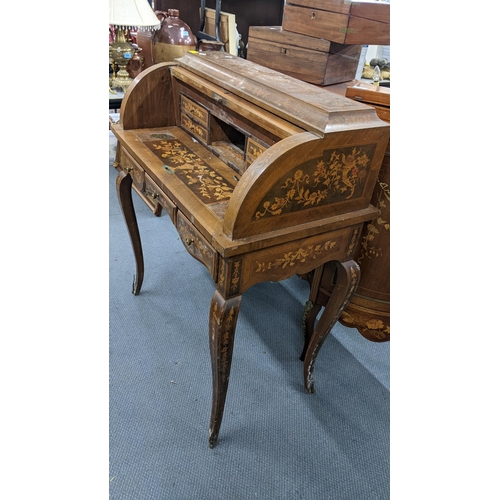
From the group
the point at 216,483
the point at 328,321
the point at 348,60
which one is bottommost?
the point at 216,483

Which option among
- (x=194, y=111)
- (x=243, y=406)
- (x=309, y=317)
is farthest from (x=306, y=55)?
(x=243, y=406)

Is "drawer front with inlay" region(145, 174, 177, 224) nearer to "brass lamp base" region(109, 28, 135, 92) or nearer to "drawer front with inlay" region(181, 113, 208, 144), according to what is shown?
"drawer front with inlay" region(181, 113, 208, 144)

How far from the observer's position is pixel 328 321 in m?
1.49

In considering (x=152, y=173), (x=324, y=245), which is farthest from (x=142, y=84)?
(x=324, y=245)

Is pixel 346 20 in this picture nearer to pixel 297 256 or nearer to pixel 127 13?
pixel 297 256

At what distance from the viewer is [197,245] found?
1188mm

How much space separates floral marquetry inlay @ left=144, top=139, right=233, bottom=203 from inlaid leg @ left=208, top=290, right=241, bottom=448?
1.02 feet

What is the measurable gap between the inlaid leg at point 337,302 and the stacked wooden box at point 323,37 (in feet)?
2.75

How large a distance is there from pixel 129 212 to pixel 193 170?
0.56m

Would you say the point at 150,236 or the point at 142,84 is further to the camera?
the point at 150,236

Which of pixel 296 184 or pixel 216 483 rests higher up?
pixel 296 184

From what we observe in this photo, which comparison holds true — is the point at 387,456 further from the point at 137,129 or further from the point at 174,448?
the point at 137,129

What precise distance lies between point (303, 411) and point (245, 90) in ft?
3.88

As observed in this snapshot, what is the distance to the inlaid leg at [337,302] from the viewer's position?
53.5 inches
